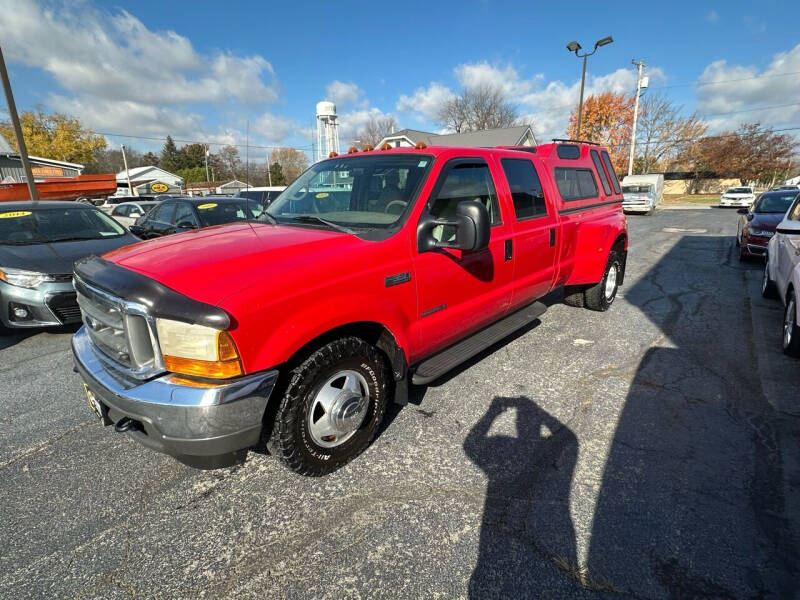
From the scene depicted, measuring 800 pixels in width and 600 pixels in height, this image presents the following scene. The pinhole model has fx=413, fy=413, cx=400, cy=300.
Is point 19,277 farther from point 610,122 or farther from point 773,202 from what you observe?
point 610,122

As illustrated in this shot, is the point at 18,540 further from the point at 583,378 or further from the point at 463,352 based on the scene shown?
the point at 583,378

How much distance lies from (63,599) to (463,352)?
261cm

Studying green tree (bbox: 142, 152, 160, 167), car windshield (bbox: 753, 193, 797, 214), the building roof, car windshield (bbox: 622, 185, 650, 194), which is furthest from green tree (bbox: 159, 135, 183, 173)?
car windshield (bbox: 753, 193, 797, 214)

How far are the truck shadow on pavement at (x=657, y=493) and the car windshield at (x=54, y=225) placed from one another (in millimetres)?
5804

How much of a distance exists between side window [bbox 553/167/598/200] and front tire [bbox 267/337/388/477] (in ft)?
10.2

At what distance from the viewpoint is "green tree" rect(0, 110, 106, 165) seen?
2043 inches

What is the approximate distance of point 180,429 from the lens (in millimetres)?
1909

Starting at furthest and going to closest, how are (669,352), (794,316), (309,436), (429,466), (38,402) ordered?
1. (669,352)
2. (794,316)
3. (38,402)
4. (429,466)
5. (309,436)

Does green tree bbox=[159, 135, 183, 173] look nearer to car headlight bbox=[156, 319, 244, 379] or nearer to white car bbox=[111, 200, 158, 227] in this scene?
white car bbox=[111, 200, 158, 227]

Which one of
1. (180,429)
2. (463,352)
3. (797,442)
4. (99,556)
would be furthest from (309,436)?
(797,442)

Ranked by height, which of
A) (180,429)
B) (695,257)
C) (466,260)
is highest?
(466,260)

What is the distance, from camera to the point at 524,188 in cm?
383

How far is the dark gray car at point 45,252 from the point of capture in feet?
14.8

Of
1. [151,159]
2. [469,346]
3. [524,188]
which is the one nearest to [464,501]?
[469,346]
